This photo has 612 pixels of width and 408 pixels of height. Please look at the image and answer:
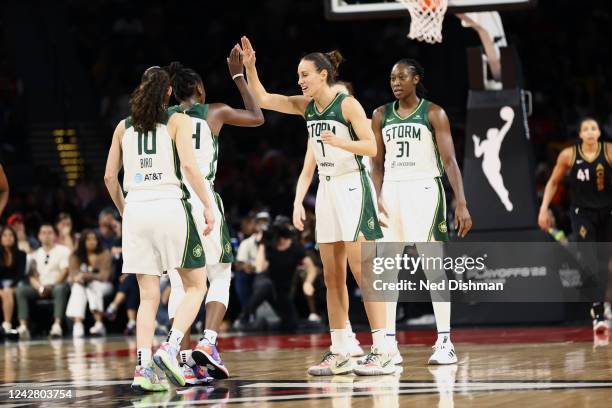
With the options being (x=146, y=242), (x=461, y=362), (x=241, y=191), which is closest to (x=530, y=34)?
(x=241, y=191)

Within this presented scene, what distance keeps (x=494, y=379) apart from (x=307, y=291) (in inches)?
249

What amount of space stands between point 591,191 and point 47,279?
22.8ft

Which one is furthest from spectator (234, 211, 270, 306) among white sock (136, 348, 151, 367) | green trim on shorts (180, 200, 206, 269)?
white sock (136, 348, 151, 367)

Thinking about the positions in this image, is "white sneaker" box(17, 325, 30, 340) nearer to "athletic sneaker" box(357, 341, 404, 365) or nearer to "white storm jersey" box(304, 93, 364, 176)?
"athletic sneaker" box(357, 341, 404, 365)

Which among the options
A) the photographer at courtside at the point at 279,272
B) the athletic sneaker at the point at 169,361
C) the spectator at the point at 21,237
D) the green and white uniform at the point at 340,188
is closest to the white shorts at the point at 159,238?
the athletic sneaker at the point at 169,361

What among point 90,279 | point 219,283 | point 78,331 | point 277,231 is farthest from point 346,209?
point 90,279

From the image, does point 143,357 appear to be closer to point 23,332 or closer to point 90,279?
point 90,279

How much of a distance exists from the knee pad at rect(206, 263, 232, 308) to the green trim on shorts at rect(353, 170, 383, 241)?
0.88 metres

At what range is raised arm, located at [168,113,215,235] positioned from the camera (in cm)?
698

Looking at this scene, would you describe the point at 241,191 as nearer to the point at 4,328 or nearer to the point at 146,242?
the point at 4,328

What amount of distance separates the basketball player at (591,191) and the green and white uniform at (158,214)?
15.0 ft

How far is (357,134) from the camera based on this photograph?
25.0ft

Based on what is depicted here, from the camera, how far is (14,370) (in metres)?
9.12

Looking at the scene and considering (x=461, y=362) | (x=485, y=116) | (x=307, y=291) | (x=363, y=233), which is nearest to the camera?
(x=363, y=233)
